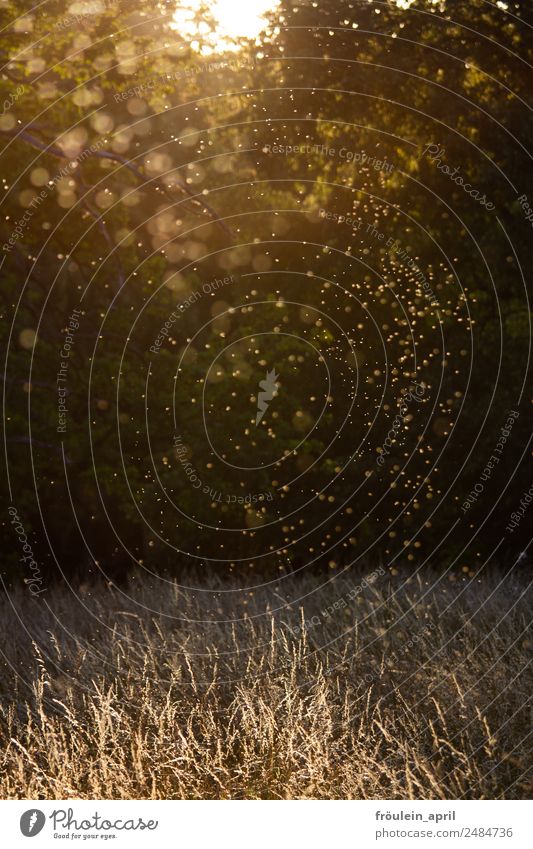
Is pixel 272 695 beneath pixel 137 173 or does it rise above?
beneath

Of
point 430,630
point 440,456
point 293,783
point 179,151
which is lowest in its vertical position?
point 293,783

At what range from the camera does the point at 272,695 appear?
707cm

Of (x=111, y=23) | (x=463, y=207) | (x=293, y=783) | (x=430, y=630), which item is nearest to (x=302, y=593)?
(x=430, y=630)

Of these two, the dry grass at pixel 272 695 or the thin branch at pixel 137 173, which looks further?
the thin branch at pixel 137 173

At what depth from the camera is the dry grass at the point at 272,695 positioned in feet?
20.0

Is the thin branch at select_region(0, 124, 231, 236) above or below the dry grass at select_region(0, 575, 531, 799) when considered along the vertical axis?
above

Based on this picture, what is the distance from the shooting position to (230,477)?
1231 centimetres

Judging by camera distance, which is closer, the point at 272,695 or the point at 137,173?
the point at 272,695

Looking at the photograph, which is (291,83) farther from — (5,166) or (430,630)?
(430,630)

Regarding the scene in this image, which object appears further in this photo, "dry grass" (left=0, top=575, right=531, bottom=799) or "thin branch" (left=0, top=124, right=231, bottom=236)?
"thin branch" (left=0, top=124, right=231, bottom=236)

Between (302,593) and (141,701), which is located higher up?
(302,593)

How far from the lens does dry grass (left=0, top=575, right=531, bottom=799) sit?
6.09 m

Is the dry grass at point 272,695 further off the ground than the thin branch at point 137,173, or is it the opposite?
the thin branch at point 137,173
